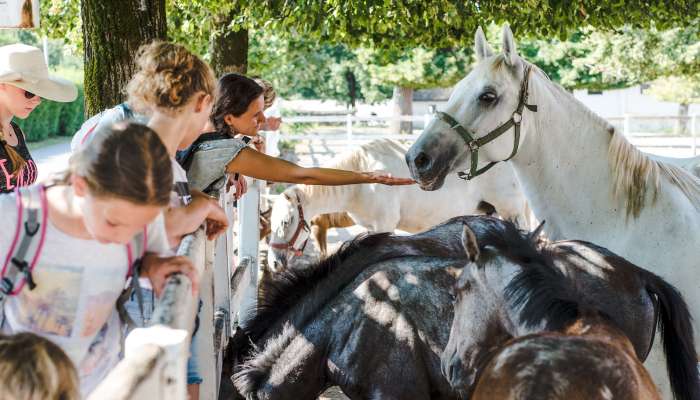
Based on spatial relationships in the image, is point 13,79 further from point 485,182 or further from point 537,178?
point 485,182

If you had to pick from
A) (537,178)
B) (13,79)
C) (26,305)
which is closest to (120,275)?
(26,305)

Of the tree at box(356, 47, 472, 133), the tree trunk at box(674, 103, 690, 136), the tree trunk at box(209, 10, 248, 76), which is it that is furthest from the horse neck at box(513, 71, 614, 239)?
the tree trunk at box(674, 103, 690, 136)

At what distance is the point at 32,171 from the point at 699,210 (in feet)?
10.5

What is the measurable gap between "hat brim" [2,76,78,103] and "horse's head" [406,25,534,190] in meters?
1.71

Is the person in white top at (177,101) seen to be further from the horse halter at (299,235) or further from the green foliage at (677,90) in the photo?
the green foliage at (677,90)

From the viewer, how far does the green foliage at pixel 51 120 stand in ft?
102

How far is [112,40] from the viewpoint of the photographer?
473cm

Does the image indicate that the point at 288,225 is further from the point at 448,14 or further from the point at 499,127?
the point at 499,127

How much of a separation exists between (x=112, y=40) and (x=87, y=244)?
300cm

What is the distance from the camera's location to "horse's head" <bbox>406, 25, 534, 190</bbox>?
3.91 meters

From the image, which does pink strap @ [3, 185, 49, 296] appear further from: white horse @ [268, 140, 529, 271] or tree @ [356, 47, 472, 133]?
tree @ [356, 47, 472, 133]

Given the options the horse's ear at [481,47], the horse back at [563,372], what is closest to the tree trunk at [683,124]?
the horse's ear at [481,47]

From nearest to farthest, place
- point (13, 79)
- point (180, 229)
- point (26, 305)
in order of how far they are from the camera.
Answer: point (26, 305) → point (180, 229) → point (13, 79)

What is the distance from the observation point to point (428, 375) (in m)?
3.07
